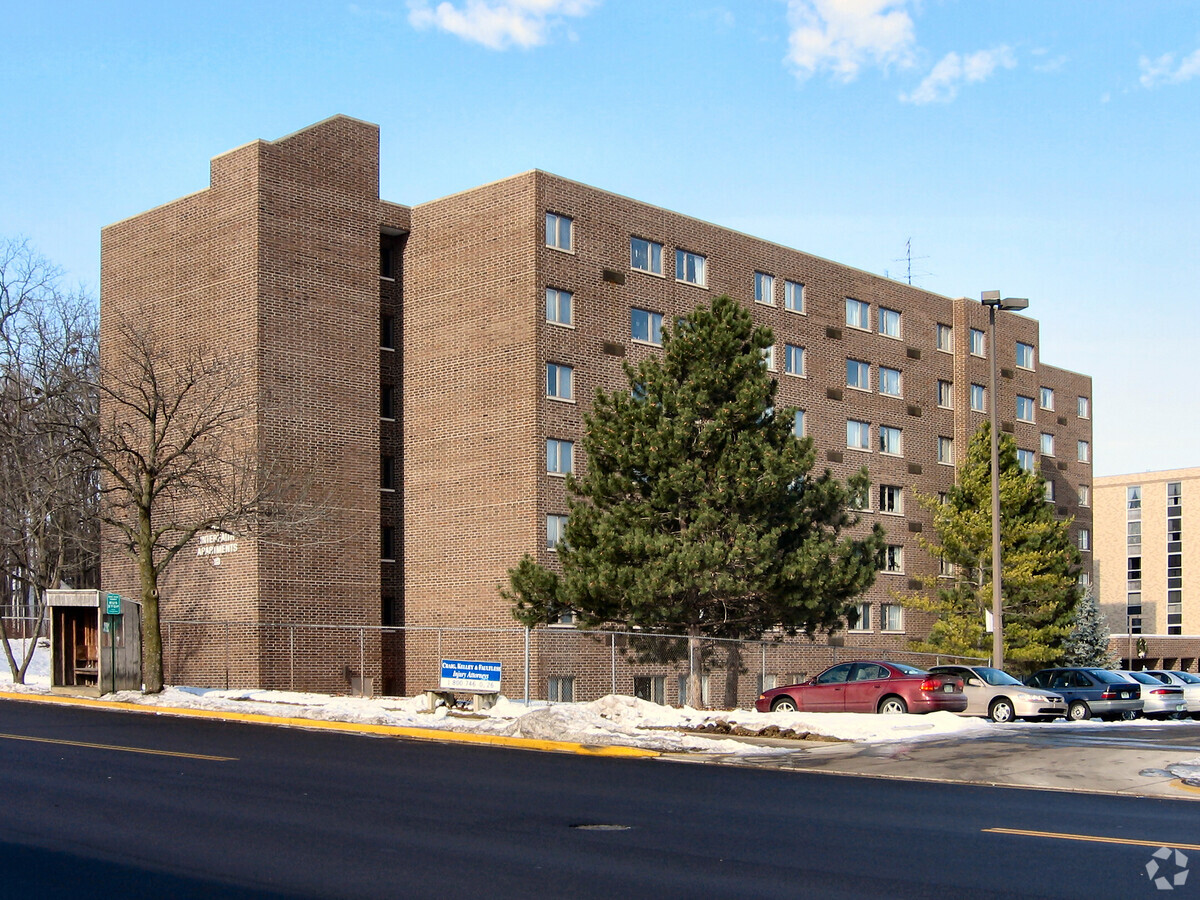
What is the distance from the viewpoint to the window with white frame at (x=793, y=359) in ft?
161

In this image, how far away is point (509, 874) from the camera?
9.37 m

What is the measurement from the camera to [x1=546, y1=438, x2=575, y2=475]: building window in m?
40.1

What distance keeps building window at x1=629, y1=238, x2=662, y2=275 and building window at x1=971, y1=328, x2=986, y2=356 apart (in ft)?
65.2

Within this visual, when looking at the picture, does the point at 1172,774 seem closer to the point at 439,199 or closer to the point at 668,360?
the point at 668,360

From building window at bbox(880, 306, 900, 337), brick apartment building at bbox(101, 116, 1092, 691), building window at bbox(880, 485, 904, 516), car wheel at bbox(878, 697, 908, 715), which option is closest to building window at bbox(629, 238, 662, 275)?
brick apartment building at bbox(101, 116, 1092, 691)

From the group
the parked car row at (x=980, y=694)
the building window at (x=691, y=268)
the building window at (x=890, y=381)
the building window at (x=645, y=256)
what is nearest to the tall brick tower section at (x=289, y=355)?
the building window at (x=645, y=256)

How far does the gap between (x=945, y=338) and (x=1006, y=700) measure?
98.4 feet

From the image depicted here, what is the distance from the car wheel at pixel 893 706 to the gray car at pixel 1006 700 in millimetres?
3514

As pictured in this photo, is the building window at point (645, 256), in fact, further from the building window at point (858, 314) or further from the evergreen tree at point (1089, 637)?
the evergreen tree at point (1089, 637)

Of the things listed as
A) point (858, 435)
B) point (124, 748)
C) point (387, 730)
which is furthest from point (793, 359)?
point (124, 748)

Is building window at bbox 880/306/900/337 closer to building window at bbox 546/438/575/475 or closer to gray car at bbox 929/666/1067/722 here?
building window at bbox 546/438/575/475

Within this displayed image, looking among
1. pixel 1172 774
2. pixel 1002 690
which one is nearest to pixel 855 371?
pixel 1002 690

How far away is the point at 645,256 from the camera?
1738 inches

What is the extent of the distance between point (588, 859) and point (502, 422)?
30641mm
